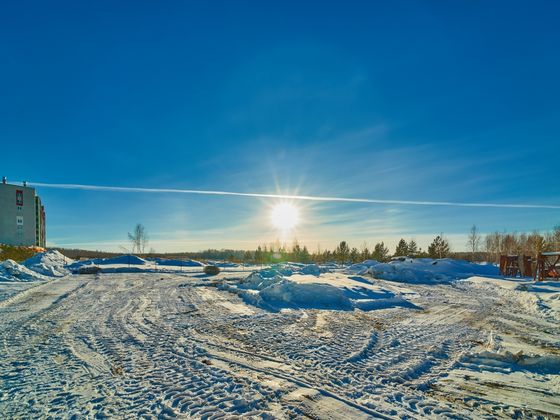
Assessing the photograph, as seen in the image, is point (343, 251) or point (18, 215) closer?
point (18, 215)

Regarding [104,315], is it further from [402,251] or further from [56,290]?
[402,251]

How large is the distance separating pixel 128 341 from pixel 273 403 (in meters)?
4.29

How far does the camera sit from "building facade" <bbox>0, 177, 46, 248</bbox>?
45.1 metres

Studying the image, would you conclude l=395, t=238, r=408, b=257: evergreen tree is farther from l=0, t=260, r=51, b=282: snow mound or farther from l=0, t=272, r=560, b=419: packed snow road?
l=0, t=260, r=51, b=282: snow mound

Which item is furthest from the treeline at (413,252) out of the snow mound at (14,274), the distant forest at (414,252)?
the snow mound at (14,274)

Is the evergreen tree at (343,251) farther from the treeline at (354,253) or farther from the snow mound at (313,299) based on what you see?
the snow mound at (313,299)

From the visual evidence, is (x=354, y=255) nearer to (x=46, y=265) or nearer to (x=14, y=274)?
(x=46, y=265)

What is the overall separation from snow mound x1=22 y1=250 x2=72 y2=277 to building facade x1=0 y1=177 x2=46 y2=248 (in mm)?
18694

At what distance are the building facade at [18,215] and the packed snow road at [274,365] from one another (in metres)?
46.2

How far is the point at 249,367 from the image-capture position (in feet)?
17.7

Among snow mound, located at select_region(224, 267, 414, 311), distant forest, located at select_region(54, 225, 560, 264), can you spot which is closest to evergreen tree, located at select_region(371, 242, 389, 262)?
distant forest, located at select_region(54, 225, 560, 264)

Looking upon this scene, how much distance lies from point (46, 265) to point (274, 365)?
94.3ft

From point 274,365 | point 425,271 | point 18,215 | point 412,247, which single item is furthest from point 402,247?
point 18,215

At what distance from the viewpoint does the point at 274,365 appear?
547cm
